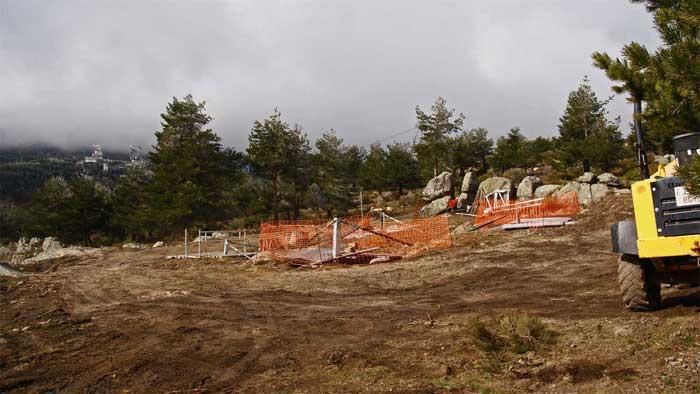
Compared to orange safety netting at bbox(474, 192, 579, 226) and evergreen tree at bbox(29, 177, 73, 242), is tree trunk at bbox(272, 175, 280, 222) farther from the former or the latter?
orange safety netting at bbox(474, 192, 579, 226)

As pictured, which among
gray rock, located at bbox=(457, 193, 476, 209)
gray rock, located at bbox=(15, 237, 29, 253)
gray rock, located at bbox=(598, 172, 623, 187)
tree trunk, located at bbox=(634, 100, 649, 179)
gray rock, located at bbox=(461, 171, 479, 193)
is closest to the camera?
tree trunk, located at bbox=(634, 100, 649, 179)

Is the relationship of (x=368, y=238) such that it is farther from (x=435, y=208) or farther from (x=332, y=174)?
(x=332, y=174)

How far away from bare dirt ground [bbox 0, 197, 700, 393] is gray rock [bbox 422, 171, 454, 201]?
28367mm

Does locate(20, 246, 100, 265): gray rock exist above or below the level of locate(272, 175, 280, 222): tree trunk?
below

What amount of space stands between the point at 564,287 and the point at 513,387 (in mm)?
5437

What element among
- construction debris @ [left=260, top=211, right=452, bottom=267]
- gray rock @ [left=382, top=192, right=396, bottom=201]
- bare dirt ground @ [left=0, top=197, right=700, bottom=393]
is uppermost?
gray rock @ [left=382, top=192, right=396, bottom=201]

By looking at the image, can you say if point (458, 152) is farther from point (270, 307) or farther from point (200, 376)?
point (200, 376)

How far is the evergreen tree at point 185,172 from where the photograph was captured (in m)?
36.5

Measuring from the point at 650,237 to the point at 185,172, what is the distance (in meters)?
36.3

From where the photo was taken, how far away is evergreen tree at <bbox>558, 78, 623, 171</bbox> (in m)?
36.0

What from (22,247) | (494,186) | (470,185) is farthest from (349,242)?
(22,247)

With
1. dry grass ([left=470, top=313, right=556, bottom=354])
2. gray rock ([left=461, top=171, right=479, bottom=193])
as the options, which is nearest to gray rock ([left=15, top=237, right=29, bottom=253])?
gray rock ([left=461, top=171, right=479, bottom=193])

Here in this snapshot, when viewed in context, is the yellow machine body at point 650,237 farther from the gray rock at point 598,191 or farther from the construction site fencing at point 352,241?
the gray rock at point 598,191

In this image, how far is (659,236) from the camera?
5.44 metres
